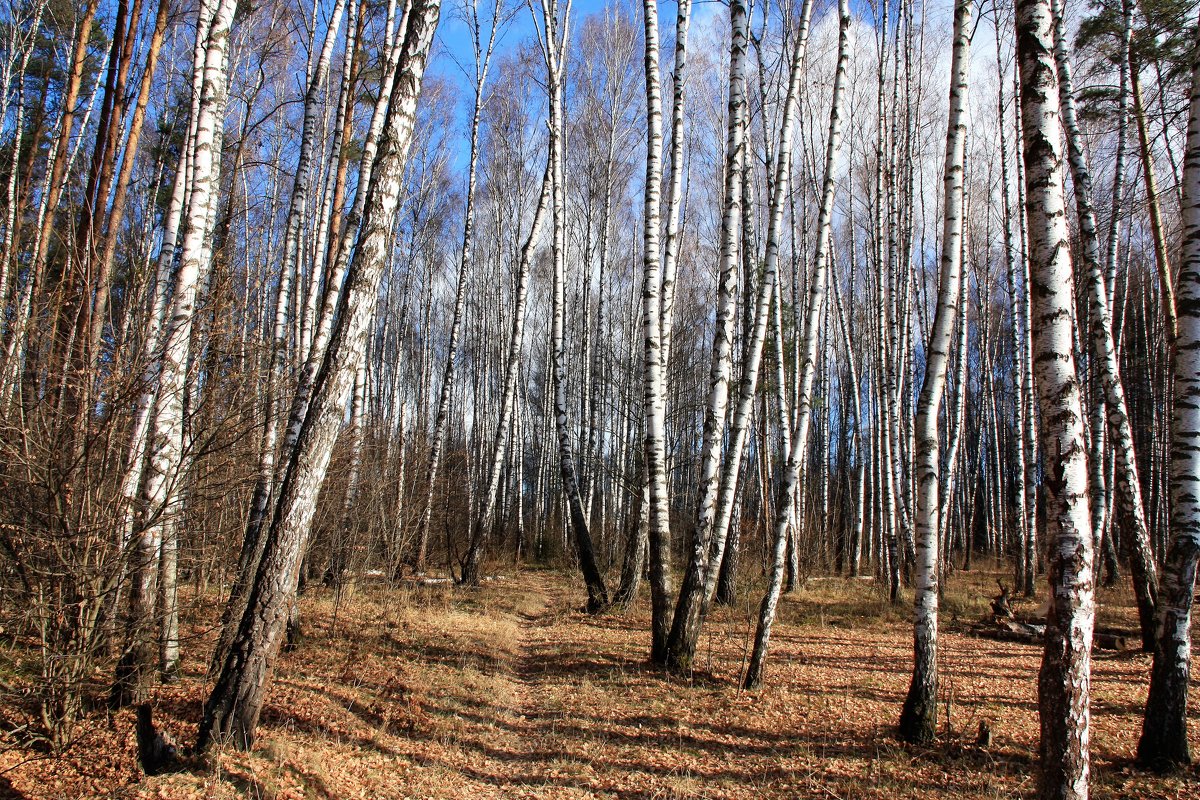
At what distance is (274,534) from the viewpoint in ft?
13.7

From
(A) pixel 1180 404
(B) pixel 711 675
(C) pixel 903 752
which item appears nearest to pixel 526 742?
(B) pixel 711 675

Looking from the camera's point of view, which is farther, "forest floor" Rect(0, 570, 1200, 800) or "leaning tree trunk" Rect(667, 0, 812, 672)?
"leaning tree trunk" Rect(667, 0, 812, 672)

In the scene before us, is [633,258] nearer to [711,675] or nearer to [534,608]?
[534,608]

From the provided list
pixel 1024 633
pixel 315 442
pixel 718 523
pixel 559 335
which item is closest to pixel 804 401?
A: pixel 718 523

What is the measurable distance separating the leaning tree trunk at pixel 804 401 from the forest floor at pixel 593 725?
13.8 inches

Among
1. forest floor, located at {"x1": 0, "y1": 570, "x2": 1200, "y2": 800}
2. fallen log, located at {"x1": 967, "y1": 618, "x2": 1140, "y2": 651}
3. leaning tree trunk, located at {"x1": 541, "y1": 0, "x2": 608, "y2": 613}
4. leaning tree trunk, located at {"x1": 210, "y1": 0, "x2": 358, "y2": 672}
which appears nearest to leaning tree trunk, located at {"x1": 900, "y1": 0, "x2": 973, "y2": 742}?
forest floor, located at {"x1": 0, "y1": 570, "x2": 1200, "y2": 800}

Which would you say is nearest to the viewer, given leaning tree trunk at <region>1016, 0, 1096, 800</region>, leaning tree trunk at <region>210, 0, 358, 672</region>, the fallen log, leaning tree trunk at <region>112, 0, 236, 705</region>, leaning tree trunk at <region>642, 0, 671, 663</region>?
leaning tree trunk at <region>1016, 0, 1096, 800</region>

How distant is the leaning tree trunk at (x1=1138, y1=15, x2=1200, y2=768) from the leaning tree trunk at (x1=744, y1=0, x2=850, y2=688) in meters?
2.50

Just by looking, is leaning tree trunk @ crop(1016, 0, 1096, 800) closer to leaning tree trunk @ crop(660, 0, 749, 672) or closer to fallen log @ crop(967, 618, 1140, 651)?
leaning tree trunk @ crop(660, 0, 749, 672)

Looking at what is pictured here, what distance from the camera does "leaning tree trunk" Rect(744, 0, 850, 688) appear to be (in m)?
5.76

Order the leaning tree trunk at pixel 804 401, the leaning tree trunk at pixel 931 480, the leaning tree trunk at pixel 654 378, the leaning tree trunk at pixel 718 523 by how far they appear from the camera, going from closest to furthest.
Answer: the leaning tree trunk at pixel 931 480 → the leaning tree trunk at pixel 804 401 → the leaning tree trunk at pixel 718 523 → the leaning tree trunk at pixel 654 378

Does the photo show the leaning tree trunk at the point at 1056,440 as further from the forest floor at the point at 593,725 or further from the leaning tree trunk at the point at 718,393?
the leaning tree trunk at the point at 718,393

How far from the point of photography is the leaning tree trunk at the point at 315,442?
396cm

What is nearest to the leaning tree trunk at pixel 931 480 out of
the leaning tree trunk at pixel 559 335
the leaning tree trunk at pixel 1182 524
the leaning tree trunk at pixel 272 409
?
the leaning tree trunk at pixel 1182 524
